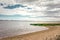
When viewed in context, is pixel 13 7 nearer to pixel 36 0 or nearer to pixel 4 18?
pixel 4 18

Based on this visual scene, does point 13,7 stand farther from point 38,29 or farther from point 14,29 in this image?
point 38,29

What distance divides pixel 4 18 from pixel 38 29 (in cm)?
46

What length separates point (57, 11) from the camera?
163 cm

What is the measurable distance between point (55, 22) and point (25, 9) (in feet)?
1.41

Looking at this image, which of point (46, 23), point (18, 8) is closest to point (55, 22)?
point (46, 23)

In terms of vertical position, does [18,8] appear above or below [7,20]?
above

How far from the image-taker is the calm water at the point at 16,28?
1558 millimetres

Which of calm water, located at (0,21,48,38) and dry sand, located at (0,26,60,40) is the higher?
calm water, located at (0,21,48,38)

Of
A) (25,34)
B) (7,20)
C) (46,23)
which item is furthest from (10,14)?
(46,23)

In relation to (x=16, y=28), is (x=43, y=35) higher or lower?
lower

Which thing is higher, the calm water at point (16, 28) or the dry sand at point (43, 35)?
the calm water at point (16, 28)

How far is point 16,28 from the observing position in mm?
1584

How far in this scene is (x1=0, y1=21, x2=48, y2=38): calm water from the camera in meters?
1.56

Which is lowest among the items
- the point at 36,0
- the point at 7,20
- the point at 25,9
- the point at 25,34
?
the point at 25,34
